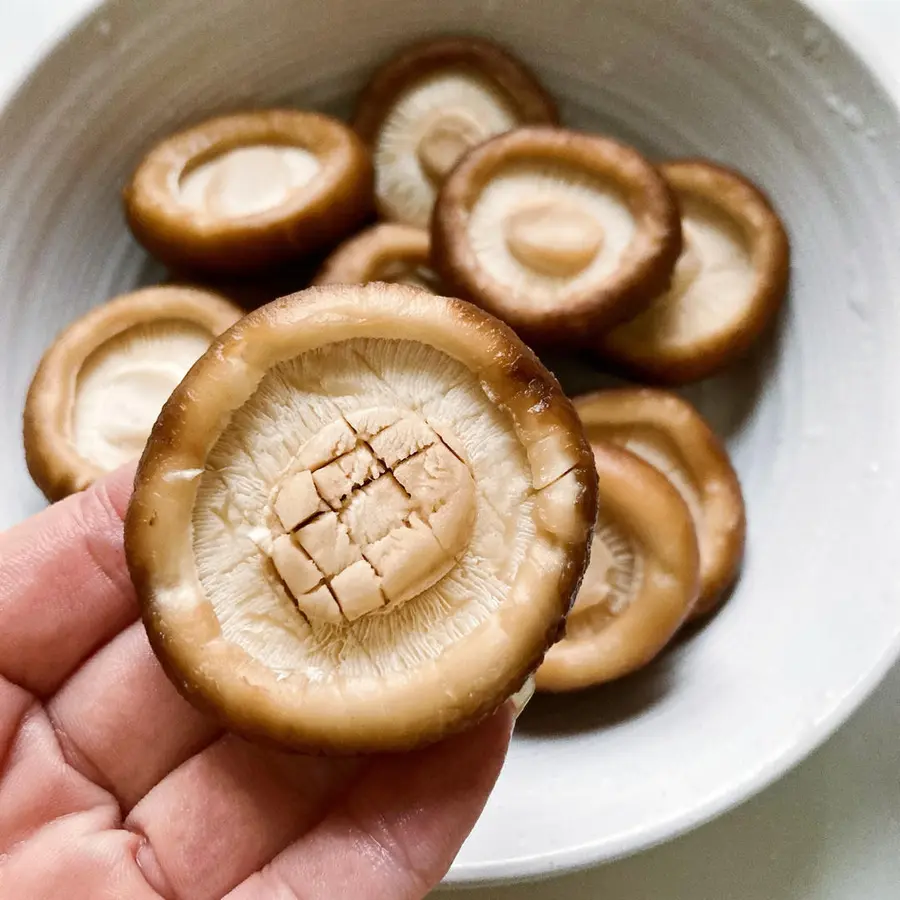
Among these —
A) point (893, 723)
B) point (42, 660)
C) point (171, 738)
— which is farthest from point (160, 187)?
point (893, 723)

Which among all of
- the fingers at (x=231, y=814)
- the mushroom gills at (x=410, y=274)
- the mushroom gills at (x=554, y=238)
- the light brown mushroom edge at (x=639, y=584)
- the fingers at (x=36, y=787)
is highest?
the mushroom gills at (x=410, y=274)

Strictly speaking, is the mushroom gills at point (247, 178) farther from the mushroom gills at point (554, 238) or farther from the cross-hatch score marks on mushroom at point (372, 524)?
the cross-hatch score marks on mushroom at point (372, 524)

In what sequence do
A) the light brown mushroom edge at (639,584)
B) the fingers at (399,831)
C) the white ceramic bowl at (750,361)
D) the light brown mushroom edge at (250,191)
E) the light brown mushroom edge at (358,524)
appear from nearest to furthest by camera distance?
the light brown mushroom edge at (358,524) < the fingers at (399,831) < the white ceramic bowl at (750,361) < the light brown mushroom edge at (639,584) < the light brown mushroom edge at (250,191)

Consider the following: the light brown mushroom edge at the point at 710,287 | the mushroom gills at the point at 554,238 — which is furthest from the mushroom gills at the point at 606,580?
the mushroom gills at the point at 554,238

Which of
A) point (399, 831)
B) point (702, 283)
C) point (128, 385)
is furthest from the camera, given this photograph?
point (702, 283)

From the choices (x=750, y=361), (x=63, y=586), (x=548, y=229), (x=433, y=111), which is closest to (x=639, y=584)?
(x=750, y=361)

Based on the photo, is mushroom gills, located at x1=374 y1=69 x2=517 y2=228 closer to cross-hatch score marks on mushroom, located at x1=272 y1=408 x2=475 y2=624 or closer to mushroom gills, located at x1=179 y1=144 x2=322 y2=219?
mushroom gills, located at x1=179 y1=144 x2=322 y2=219

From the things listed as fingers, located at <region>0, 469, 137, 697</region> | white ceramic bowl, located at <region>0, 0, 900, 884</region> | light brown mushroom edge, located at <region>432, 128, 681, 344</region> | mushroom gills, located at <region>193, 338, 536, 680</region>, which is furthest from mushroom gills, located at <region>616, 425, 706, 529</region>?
fingers, located at <region>0, 469, 137, 697</region>

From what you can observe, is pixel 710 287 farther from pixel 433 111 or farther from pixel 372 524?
pixel 372 524
